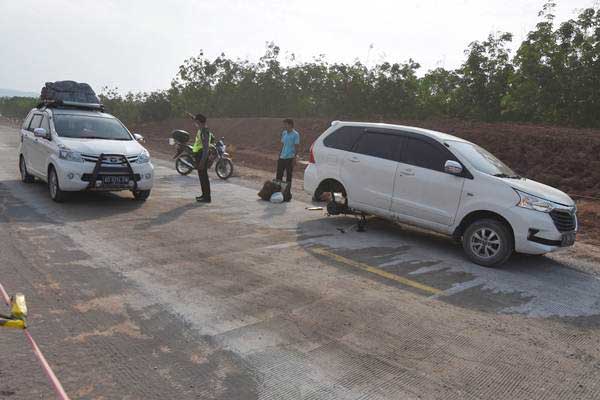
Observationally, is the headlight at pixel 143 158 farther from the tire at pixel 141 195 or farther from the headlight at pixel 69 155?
the headlight at pixel 69 155

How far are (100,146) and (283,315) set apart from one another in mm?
6044

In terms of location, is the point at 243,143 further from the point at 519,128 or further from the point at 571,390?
the point at 571,390

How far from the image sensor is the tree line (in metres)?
18.1

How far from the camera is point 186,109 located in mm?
37125

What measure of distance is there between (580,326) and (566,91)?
16227 mm

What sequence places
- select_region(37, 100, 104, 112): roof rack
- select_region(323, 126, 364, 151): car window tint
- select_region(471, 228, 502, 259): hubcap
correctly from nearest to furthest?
select_region(471, 228, 502, 259): hubcap, select_region(323, 126, 364, 151): car window tint, select_region(37, 100, 104, 112): roof rack

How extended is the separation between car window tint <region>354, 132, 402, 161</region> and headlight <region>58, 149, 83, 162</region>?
4997 mm

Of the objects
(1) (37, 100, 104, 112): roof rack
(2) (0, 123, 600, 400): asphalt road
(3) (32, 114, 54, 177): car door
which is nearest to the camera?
(2) (0, 123, 600, 400): asphalt road

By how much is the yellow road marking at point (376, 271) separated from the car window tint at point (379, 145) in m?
2.05

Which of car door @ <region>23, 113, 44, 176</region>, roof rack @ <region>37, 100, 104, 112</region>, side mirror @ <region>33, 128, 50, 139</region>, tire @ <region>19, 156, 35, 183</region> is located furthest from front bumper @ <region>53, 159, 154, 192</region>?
tire @ <region>19, 156, 35, 183</region>

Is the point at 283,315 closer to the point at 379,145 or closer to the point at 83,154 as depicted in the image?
the point at 379,145

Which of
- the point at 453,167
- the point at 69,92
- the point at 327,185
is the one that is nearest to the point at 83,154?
the point at 69,92

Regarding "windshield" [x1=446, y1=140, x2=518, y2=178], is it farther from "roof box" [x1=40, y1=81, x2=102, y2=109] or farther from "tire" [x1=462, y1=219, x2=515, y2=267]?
"roof box" [x1=40, y1=81, x2=102, y2=109]

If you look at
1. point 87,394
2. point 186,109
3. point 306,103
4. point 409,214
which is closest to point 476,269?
point 409,214
